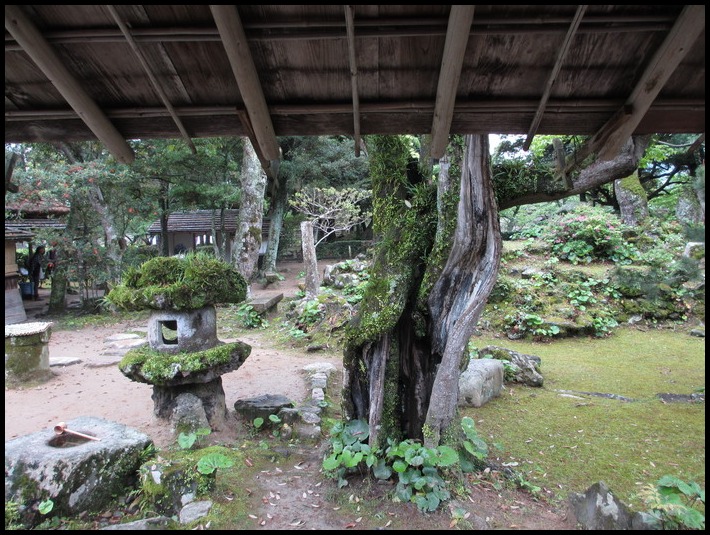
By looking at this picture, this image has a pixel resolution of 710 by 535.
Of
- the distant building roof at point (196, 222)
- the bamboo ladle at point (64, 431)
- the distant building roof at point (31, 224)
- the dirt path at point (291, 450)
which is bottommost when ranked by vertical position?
the dirt path at point (291, 450)

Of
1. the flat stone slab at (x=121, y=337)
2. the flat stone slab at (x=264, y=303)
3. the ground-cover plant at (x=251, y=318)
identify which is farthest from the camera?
the flat stone slab at (x=264, y=303)

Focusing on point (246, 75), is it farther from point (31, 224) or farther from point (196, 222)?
point (196, 222)

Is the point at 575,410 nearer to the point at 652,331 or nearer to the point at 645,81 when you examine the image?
the point at 645,81

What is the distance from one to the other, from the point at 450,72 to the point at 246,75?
1056 millimetres

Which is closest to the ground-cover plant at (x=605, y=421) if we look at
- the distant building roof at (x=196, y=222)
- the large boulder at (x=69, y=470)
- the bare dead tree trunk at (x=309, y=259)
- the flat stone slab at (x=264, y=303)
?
the large boulder at (x=69, y=470)

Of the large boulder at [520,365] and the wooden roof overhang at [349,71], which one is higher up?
the wooden roof overhang at [349,71]

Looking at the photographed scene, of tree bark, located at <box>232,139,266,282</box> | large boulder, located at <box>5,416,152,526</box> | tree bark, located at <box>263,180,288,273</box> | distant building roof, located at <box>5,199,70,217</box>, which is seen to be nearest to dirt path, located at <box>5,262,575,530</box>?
large boulder, located at <box>5,416,152,526</box>

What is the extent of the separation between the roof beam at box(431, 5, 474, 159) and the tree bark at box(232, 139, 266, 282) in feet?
43.6

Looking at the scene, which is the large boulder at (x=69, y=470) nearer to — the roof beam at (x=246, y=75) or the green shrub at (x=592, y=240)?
the roof beam at (x=246, y=75)

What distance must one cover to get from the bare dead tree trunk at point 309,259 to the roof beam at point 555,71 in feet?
34.2

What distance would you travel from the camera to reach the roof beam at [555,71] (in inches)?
78.5

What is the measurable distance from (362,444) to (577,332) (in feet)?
27.4

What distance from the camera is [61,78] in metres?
2.24

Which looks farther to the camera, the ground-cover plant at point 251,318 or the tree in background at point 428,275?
the ground-cover plant at point 251,318
